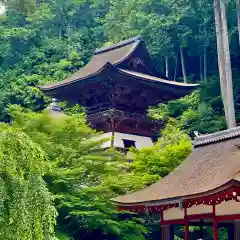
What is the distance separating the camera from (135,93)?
82.6 feet

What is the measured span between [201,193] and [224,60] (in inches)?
644

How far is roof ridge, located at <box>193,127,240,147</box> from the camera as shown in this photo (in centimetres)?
1463

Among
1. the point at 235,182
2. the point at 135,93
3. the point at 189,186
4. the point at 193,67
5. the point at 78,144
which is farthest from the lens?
the point at 193,67

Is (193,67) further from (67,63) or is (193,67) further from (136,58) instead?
(136,58)

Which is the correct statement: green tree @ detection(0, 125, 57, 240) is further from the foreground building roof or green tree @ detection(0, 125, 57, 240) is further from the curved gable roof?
the curved gable roof

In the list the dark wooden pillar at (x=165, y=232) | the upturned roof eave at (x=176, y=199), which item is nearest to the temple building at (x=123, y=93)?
the dark wooden pillar at (x=165, y=232)

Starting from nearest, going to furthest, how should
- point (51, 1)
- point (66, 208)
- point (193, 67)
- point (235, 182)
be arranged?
point (235, 182) < point (66, 208) < point (193, 67) < point (51, 1)

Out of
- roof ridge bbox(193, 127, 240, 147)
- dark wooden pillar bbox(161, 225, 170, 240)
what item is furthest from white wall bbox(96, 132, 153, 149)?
dark wooden pillar bbox(161, 225, 170, 240)

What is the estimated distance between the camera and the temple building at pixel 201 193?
1169 centimetres

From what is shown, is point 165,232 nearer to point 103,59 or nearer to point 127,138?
point 127,138

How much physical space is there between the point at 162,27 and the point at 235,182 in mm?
26011

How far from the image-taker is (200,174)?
1362cm

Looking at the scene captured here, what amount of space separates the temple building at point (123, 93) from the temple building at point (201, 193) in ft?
27.2

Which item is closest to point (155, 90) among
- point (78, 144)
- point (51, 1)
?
point (78, 144)
